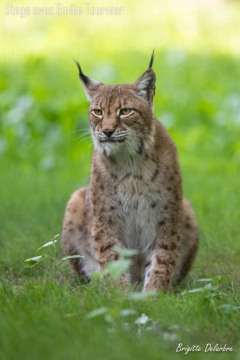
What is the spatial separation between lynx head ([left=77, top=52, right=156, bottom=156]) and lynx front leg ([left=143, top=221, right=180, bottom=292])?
58 centimetres

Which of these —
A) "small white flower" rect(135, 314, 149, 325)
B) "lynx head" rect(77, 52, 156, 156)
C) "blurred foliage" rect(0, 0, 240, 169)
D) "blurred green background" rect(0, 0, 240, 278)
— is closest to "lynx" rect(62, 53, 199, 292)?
"lynx head" rect(77, 52, 156, 156)

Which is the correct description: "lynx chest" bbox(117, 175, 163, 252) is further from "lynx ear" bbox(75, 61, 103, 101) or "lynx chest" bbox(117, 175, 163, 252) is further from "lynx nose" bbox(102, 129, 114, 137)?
"lynx ear" bbox(75, 61, 103, 101)

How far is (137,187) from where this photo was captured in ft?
19.5

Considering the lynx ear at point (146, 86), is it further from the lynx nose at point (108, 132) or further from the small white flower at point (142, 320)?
the small white flower at point (142, 320)

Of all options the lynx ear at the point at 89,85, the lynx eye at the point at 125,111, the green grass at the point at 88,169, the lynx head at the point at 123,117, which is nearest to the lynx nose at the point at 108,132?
the lynx head at the point at 123,117

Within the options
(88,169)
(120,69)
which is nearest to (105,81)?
(120,69)

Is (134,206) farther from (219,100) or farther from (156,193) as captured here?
(219,100)

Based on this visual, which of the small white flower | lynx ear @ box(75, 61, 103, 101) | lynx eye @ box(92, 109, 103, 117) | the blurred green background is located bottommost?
the blurred green background

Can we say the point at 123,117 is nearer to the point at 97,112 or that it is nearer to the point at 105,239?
the point at 97,112

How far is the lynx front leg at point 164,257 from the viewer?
5945 millimetres

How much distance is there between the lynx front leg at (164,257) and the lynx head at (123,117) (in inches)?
23.0

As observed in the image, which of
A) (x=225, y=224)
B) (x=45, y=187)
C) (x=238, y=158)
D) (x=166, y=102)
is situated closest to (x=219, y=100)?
(x=166, y=102)

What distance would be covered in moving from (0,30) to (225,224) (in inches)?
381

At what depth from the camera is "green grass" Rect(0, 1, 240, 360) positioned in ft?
14.6
